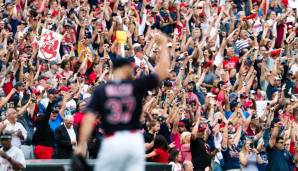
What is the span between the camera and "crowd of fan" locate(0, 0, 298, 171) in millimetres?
19156

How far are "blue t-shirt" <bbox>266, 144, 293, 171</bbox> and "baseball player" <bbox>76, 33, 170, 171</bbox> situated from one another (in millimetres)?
9574

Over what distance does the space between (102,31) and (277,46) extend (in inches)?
194

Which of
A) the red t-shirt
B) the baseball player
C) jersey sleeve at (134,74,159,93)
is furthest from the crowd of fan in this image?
jersey sleeve at (134,74,159,93)

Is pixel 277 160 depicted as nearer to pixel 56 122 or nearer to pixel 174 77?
pixel 174 77

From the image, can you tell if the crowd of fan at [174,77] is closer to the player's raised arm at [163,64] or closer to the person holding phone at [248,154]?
the person holding phone at [248,154]

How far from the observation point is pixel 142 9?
27.8 m

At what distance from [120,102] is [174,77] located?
12.1 m

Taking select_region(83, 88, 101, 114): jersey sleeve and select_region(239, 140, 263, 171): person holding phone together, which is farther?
select_region(239, 140, 263, 171): person holding phone

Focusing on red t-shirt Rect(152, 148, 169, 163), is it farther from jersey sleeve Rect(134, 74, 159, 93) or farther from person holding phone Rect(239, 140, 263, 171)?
jersey sleeve Rect(134, 74, 159, 93)

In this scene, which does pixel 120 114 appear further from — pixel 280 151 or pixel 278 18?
pixel 278 18

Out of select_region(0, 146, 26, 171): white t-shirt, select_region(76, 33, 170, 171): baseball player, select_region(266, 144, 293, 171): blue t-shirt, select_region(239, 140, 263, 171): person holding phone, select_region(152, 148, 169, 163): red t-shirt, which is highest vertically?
select_region(76, 33, 170, 171): baseball player

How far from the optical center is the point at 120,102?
38.0 ft

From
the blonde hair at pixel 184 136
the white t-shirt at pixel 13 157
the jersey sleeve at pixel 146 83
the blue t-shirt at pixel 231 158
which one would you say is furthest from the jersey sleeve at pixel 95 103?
the blue t-shirt at pixel 231 158

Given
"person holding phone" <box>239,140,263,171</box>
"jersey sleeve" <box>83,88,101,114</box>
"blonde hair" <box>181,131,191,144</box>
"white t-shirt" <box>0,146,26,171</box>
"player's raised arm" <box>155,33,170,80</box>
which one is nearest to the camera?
"jersey sleeve" <box>83,88,101,114</box>
